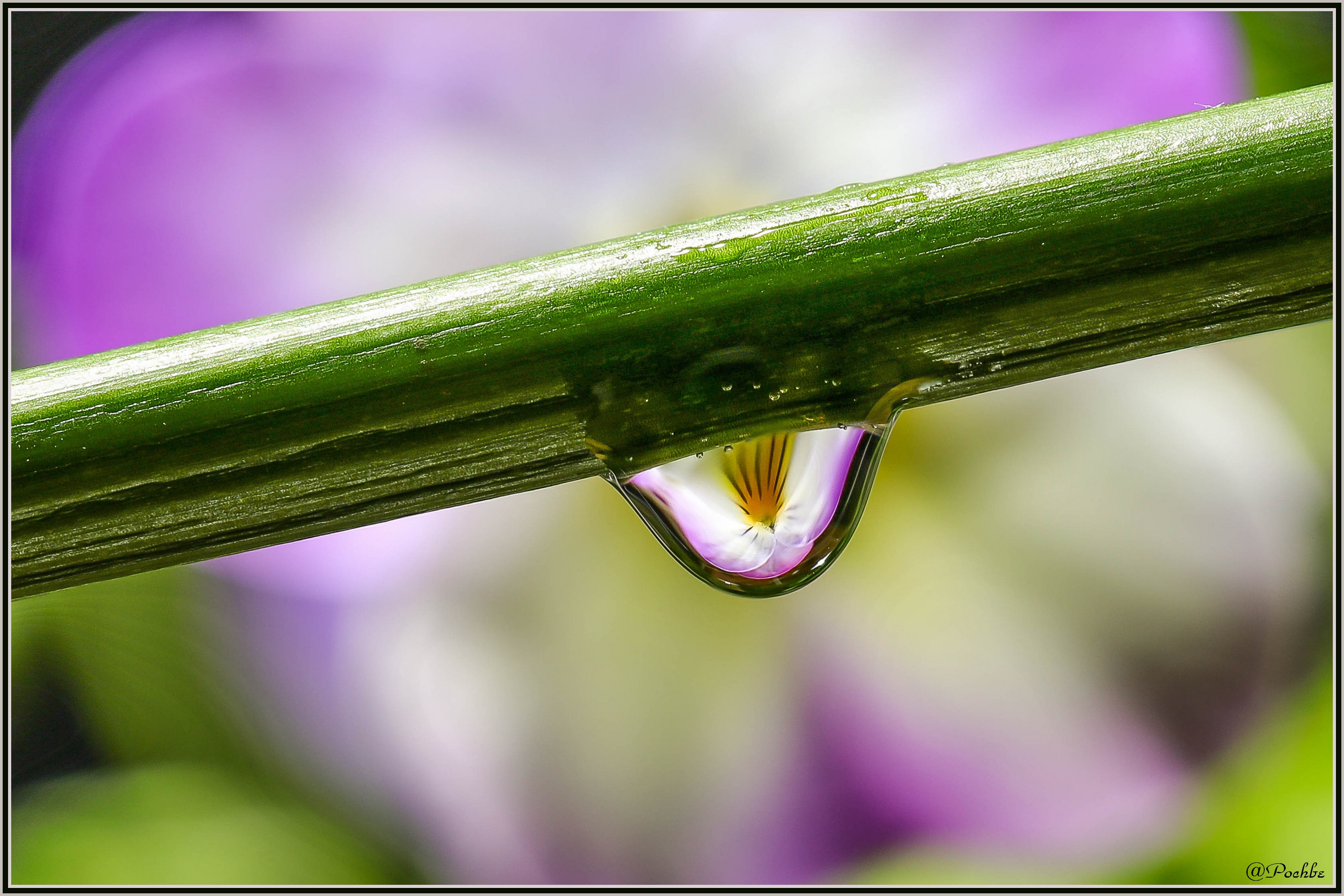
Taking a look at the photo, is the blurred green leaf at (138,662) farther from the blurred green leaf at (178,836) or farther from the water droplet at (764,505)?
the water droplet at (764,505)

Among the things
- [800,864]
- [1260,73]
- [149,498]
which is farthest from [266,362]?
[1260,73]

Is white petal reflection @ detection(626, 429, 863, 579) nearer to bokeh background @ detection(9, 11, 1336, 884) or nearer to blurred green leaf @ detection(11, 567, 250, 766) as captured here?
bokeh background @ detection(9, 11, 1336, 884)

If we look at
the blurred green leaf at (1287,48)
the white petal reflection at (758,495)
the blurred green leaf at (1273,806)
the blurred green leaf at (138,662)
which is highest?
the blurred green leaf at (1287,48)

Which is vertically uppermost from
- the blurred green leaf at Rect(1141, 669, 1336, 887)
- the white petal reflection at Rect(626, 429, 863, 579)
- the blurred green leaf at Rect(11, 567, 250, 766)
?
the blurred green leaf at Rect(11, 567, 250, 766)

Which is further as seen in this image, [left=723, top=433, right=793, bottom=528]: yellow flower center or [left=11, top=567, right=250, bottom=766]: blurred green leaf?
[left=11, top=567, right=250, bottom=766]: blurred green leaf

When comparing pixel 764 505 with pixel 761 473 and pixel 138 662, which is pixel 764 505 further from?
pixel 138 662

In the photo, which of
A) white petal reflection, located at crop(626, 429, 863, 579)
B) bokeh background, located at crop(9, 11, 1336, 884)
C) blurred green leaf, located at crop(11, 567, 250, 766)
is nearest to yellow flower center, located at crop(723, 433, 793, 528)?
white petal reflection, located at crop(626, 429, 863, 579)

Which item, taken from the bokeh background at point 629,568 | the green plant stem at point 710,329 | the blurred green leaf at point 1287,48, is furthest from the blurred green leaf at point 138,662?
the blurred green leaf at point 1287,48

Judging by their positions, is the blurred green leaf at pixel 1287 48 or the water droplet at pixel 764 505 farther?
the blurred green leaf at pixel 1287 48
